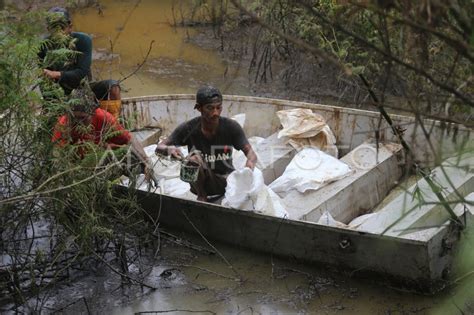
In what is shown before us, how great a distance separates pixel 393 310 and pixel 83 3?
10.6m

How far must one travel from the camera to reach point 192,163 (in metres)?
6.15

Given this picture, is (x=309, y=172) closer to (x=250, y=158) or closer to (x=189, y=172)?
(x=250, y=158)

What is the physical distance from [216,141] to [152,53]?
628 centimetres

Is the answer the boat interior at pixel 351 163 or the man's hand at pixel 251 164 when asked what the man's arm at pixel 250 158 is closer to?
the man's hand at pixel 251 164

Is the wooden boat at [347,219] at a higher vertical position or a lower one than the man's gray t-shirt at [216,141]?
lower

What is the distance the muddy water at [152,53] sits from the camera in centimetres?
1115

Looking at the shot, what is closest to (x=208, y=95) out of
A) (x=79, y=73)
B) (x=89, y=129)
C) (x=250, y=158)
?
(x=250, y=158)

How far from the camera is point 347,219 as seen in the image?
642 cm

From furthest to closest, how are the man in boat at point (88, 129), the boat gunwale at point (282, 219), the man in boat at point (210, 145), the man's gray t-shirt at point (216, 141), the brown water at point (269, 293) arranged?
the man's gray t-shirt at point (216, 141) → the man in boat at point (210, 145) → the brown water at point (269, 293) → the man in boat at point (88, 129) → the boat gunwale at point (282, 219)

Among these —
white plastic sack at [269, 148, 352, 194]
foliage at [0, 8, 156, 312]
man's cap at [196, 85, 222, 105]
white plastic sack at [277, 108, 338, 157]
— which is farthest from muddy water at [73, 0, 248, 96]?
foliage at [0, 8, 156, 312]

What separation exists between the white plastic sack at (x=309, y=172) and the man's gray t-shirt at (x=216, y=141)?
0.50m

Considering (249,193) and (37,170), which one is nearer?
(37,170)

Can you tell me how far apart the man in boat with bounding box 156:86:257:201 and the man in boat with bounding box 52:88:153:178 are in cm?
31

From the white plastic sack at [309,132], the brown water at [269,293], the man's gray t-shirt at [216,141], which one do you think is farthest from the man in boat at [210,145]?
the white plastic sack at [309,132]
